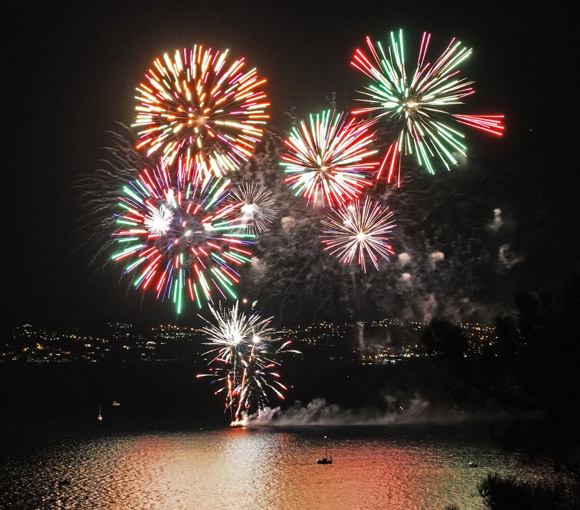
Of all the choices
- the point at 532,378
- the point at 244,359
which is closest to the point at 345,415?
the point at 244,359

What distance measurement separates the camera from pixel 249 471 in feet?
138

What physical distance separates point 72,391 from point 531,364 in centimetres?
11101

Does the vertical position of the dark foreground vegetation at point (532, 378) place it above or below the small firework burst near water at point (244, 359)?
below

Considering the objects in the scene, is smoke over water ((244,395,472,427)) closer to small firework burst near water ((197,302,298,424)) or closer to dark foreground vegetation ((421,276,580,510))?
small firework burst near water ((197,302,298,424))

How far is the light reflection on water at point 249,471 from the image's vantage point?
34156 millimetres

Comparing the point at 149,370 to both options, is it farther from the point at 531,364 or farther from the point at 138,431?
the point at 531,364

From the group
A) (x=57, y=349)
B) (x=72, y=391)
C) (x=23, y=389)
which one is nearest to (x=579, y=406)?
(x=72, y=391)

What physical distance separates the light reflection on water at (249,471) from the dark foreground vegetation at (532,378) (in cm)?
2738

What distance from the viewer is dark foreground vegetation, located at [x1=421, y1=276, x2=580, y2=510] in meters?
6.62

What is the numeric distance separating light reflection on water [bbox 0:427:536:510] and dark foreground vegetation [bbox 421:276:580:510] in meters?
27.4

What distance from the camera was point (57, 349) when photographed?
175 metres

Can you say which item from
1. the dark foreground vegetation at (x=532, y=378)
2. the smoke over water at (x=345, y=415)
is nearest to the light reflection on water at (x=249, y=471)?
the smoke over water at (x=345, y=415)

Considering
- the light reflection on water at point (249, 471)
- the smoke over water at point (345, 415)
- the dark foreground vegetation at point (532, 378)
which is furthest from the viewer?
the smoke over water at point (345, 415)

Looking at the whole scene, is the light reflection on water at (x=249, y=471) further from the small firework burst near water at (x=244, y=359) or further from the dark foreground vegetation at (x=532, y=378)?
the dark foreground vegetation at (x=532, y=378)
